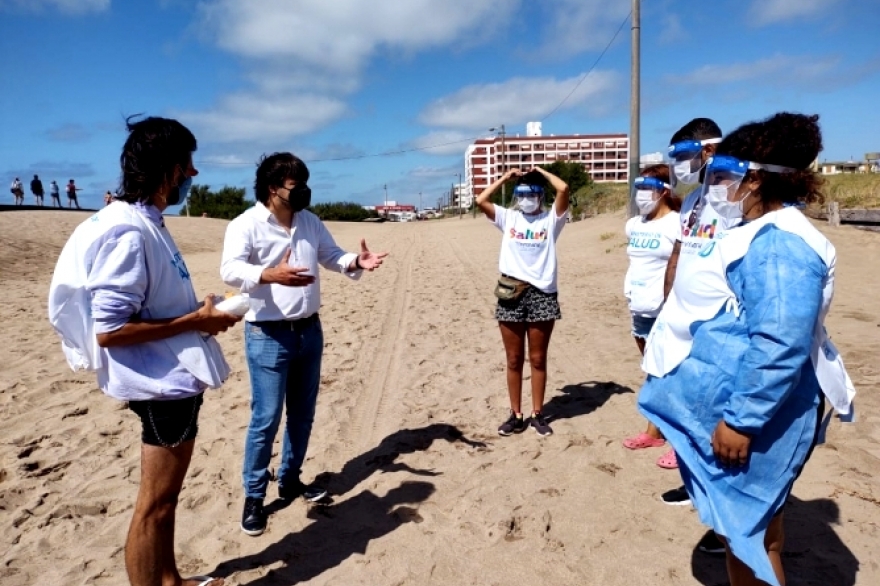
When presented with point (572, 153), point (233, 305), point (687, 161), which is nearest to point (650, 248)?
point (687, 161)

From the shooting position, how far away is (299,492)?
395 cm

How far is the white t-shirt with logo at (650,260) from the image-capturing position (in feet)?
14.2

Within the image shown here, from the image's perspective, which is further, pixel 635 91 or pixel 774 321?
pixel 635 91

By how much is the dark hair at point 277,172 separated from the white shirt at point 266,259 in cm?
10

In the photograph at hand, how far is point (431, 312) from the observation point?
10531 mm

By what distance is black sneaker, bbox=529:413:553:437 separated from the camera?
4.87 meters

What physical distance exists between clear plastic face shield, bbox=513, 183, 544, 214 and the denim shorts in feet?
3.71

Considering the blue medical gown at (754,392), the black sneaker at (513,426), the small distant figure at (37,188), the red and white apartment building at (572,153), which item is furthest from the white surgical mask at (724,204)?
the red and white apartment building at (572,153)

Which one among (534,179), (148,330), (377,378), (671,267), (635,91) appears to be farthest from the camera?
(635,91)

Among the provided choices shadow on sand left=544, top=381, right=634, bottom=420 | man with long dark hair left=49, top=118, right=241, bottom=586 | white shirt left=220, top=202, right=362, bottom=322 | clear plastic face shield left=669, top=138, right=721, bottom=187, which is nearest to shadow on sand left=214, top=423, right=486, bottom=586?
man with long dark hair left=49, top=118, right=241, bottom=586

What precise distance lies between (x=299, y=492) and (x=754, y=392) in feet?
9.61

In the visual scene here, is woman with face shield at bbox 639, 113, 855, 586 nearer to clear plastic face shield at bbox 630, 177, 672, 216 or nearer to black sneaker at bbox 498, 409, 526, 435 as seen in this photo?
clear plastic face shield at bbox 630, 177, 672, 216

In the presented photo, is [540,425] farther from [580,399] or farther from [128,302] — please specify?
[128,302]

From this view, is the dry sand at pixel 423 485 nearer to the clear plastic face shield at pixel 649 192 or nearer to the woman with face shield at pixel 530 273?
the woman with face shield at pixel 530 273
